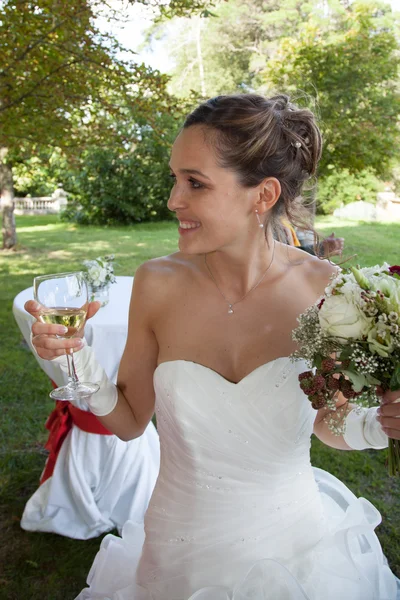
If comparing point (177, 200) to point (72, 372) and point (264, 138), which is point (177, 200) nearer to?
point (264, 138)

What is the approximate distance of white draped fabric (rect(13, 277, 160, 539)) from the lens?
11.1 feet

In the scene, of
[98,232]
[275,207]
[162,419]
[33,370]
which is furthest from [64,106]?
[98,232]

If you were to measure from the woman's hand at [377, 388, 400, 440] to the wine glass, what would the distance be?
886 millimetres

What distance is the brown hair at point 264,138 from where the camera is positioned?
6.14 ft

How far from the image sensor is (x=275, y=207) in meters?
2.12

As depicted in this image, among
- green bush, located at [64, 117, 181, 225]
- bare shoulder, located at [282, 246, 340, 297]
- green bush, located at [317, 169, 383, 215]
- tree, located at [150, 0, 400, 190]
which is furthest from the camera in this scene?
green bush, located at [317, 169, 383, 215]

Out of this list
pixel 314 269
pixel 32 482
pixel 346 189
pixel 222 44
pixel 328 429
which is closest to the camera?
pixel 328 429

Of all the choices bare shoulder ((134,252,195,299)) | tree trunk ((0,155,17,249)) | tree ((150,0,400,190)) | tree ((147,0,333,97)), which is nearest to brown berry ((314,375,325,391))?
bare shoulder ((134,252,195,299))

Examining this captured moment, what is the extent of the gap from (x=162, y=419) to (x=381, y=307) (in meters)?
0.97

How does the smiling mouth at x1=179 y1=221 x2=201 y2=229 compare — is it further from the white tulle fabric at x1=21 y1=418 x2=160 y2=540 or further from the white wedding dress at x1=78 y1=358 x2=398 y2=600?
the white tulle fabric at x1=21 y1=418 x2=160 y2=540

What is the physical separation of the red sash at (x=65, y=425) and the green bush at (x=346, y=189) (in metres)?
18.2

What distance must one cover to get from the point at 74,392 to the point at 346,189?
2079 cm

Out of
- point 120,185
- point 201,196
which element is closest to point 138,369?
point 201,196

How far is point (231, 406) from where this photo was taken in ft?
6.06
